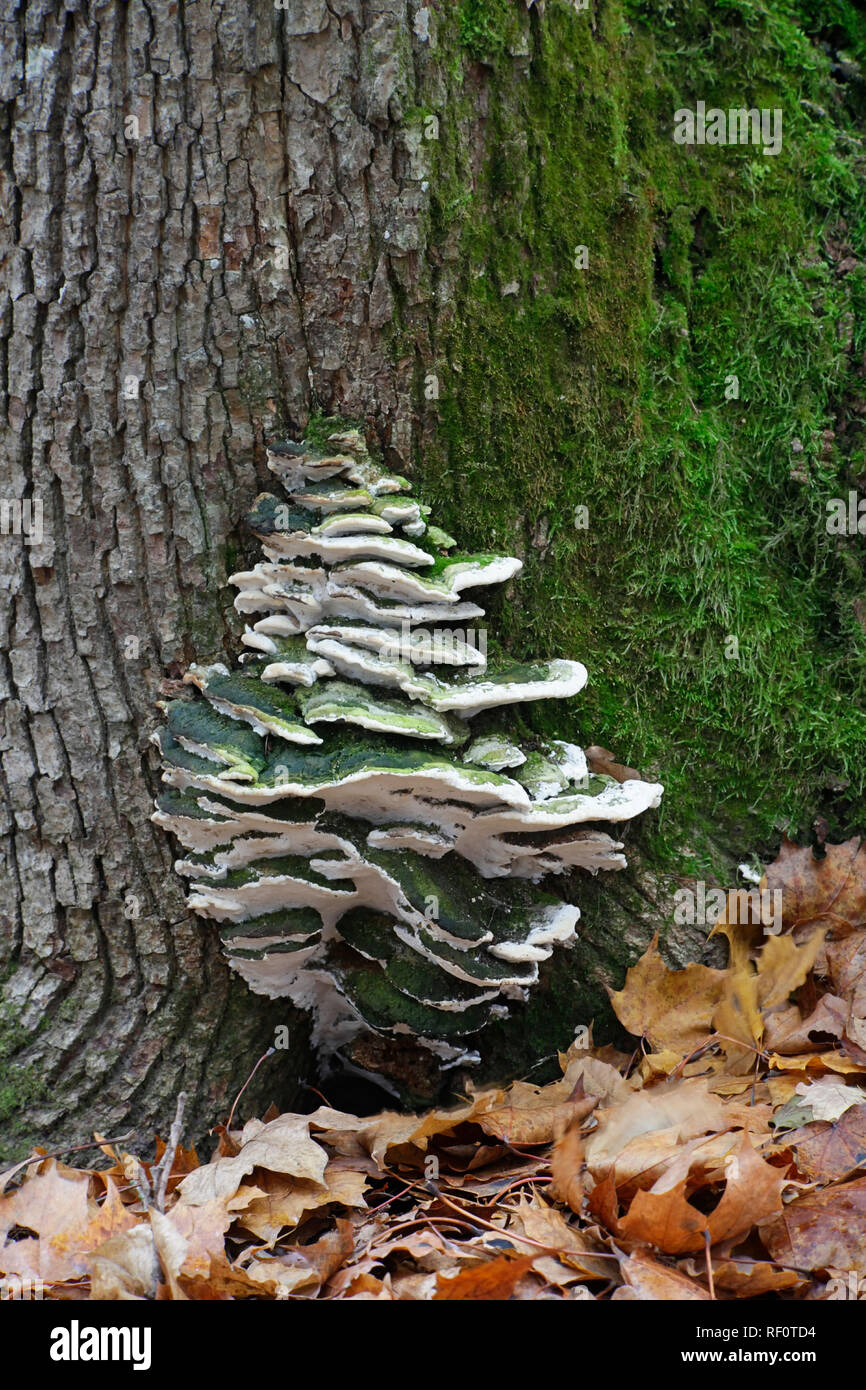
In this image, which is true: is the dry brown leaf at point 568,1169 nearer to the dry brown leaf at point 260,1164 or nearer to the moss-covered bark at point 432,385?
the dry brown leaf at point 260,1164

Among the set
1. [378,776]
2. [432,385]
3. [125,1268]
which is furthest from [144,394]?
[125,1268]

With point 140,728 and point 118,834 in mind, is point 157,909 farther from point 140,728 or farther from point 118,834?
point 140,728

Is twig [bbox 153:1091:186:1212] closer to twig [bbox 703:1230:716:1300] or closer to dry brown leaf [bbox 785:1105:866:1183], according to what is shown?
twig [bbox 703:1230:716:1300]

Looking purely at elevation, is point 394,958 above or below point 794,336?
below

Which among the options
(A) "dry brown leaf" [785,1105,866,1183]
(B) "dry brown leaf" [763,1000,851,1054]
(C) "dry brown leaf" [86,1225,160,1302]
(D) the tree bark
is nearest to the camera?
(C) "dry brown leaf" [86,1225,160,1302]

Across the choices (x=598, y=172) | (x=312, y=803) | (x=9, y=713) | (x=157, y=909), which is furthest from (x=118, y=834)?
(x=598, y=172)

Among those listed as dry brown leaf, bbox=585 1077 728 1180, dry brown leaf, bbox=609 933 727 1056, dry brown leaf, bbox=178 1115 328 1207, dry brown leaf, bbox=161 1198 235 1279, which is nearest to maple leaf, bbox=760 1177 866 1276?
dry brown leaf, bbox=585 1077 728 1180
